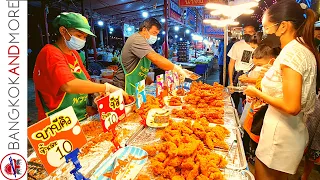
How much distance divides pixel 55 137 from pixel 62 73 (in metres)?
0.82

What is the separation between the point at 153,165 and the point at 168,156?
155mm

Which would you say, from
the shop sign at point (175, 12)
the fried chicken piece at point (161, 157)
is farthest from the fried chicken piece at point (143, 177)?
the shop sign at point (175, 12)

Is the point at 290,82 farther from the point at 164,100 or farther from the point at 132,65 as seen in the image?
the point at 132,65

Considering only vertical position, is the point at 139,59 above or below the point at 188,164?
above

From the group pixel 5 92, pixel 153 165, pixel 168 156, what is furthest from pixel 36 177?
pixel 168 156

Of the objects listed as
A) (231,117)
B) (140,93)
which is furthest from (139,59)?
(231,117)

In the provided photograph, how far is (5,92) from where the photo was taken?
4.20ft

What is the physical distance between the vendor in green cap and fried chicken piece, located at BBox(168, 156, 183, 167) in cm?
118

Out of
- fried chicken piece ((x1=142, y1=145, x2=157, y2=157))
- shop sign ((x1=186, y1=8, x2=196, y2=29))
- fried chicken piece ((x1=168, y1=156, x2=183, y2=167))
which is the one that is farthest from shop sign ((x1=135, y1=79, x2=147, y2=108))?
shop sign ((x1=186, y1=8, x2=196, y2=29))

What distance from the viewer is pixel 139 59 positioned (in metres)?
3.39

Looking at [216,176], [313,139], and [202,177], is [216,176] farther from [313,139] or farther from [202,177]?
[313,139]

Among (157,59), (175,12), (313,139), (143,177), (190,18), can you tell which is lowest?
(313,139)

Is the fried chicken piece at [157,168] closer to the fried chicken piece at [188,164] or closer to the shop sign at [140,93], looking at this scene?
the fried chicken piece at [188,164]

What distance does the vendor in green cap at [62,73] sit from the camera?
1.97 meters
